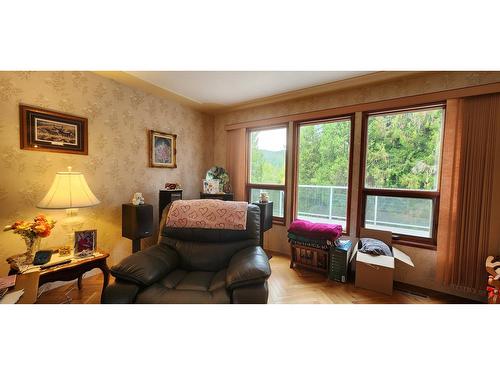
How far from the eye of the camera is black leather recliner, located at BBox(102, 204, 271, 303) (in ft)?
3.91

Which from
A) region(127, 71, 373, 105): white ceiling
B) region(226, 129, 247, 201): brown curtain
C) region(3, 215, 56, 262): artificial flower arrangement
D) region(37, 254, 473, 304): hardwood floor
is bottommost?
region(37, 254, 473, 304): hardwood floor

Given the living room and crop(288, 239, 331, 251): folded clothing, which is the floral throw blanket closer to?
the living room

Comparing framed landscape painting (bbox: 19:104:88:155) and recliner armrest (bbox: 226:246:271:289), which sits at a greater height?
framed landscape painting (bbox: 19:104:88:155)

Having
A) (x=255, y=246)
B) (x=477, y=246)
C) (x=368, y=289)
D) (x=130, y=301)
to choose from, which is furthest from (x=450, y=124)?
(x=130, y=301)

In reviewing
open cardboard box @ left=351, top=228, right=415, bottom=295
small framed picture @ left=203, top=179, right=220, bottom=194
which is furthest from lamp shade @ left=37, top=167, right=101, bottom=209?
open cardboard box @ left=351, top=228, right=415, bottom=295

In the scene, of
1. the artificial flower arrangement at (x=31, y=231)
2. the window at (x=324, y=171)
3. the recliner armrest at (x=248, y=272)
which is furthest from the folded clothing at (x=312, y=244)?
the artificial flower arrangement at (x=31, y=231)

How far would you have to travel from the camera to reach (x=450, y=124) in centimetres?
181

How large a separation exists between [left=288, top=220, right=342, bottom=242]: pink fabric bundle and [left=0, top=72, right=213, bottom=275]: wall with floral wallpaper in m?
1.95

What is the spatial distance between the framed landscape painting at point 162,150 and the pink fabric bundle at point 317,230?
209 centimetres

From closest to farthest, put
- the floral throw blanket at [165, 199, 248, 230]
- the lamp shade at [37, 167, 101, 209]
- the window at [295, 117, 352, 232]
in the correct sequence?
the lamp shade at [37, 167, 101, 209] → the floral throw blanket at [165, 199, 248, 230] → the window at [295, 117, 352, 232]

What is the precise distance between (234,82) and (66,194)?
6.62 ft

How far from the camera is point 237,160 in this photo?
128 inches
